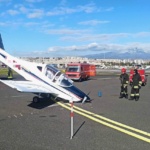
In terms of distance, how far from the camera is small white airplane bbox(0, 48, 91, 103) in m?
15.0

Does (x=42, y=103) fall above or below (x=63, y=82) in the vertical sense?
below

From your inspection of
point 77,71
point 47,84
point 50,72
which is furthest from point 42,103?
point 77,71

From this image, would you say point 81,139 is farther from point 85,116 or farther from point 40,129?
point 85,116

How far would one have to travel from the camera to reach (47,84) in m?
15.5

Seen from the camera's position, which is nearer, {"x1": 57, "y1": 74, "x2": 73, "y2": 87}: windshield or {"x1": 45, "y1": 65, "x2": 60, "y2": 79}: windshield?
{"x1": 57, "y1": 74, "x2": 73, "y2": 87}: windshield

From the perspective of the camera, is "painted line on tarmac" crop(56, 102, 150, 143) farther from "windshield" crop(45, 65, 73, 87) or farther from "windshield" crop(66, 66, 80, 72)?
"windshield" crop(66, 66, 80, 72)

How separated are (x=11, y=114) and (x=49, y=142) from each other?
4.78 m

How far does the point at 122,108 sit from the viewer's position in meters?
13.8

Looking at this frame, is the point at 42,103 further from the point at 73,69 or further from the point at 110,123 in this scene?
the point at 73,69

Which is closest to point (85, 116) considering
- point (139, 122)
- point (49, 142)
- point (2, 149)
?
point (139, 122)

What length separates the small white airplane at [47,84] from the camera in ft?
49.3

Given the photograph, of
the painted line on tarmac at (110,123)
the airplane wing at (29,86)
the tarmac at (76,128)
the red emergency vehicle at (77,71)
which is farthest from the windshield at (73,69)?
the painted line on tarmac at (110,123)

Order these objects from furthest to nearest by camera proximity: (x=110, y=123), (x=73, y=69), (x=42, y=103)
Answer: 1. (x=73, y=69)
2. (x=42, y=103)
3. (x=110, y=123)

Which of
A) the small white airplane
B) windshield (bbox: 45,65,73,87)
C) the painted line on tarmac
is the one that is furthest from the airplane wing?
the painted line on tarmac
